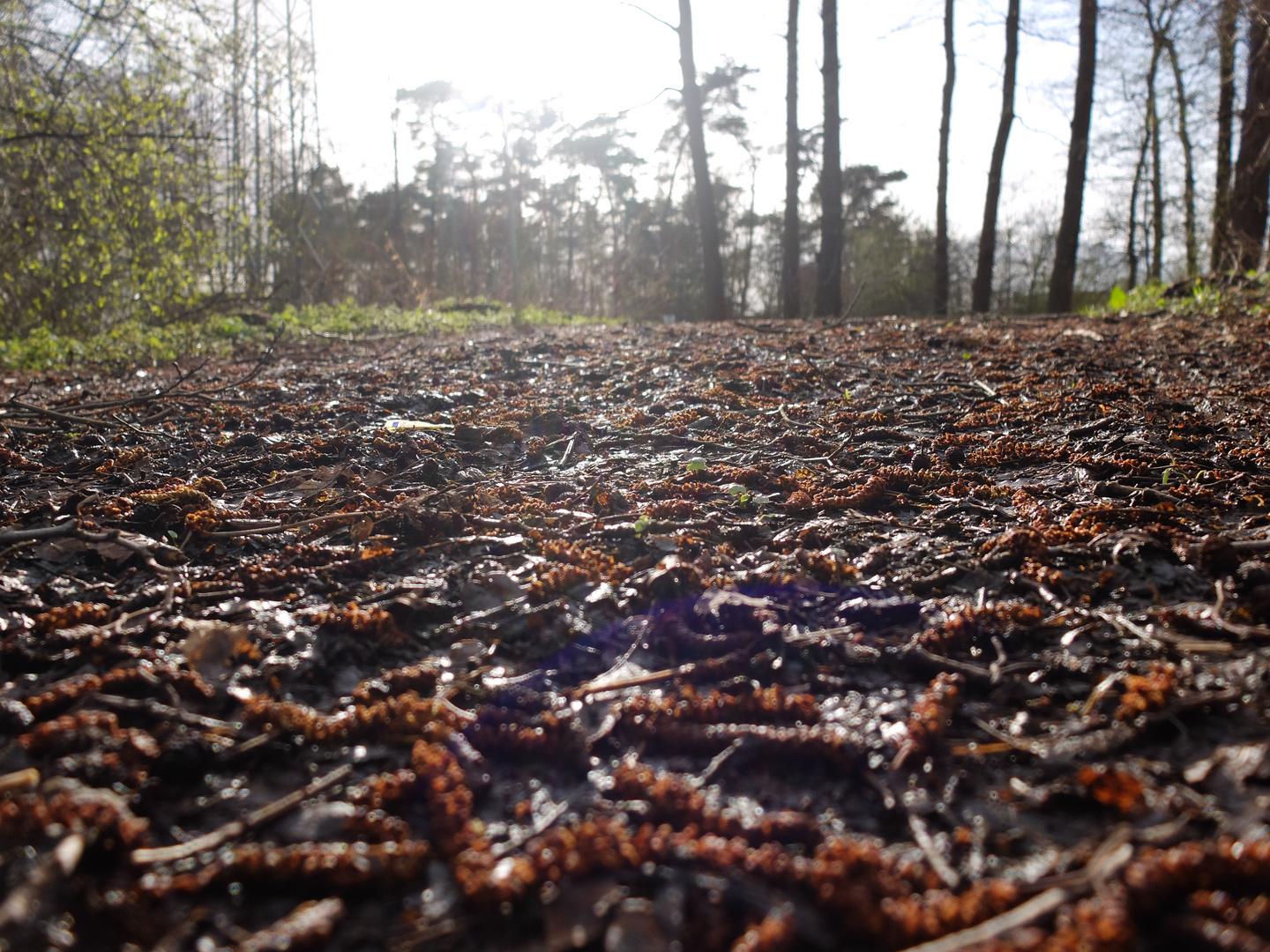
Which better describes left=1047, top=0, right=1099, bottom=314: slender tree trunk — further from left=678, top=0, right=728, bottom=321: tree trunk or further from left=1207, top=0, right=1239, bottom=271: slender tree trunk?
left=678, top=0, right=728, bottom=321: tree trunk

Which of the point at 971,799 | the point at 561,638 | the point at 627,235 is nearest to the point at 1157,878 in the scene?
the point at 971,799

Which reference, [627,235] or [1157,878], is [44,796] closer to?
[1157,878]

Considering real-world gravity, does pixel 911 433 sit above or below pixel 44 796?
above

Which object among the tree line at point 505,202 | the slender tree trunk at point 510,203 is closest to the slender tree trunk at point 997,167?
the tree line at point 505,202

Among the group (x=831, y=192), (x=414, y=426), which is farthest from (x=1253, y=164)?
(x=414, y=426)

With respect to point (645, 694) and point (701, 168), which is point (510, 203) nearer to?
point (701, 168)

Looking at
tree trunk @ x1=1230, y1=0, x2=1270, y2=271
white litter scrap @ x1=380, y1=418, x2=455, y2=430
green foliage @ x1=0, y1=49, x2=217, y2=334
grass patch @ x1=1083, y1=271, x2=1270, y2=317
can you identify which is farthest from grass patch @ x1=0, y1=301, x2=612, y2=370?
tree trunk @ x1=1230, y1=0, x2=1270, y2=271
